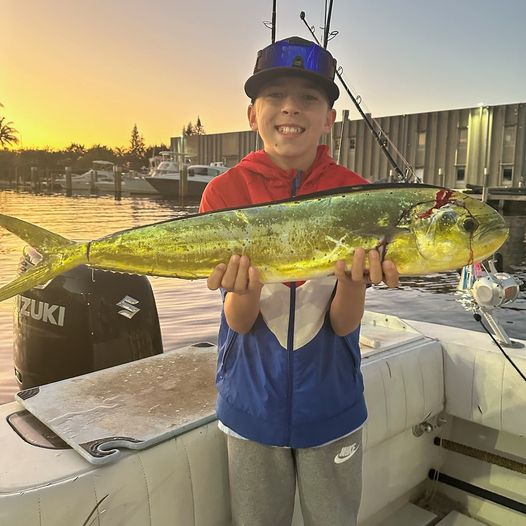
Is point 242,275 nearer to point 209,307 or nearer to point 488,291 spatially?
point 488,291

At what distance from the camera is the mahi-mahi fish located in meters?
1.69

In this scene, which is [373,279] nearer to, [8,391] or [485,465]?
[485,465]

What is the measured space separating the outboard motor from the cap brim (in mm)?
1796

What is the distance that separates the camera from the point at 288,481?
1934 mm

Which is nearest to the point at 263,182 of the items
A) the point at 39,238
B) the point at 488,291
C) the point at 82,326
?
the point at 39,238

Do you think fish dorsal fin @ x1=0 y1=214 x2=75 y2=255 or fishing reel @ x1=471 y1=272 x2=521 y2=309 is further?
fishing reel @ x1=471 y1=272 x2=521 y2=309

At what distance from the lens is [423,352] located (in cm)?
329

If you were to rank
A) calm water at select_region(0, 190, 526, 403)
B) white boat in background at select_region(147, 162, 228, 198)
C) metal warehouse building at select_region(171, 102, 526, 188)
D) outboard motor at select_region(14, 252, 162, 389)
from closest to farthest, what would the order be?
1. outboard motor at select_region(14, 252, 162, 389)
2. calm water at select_region(0, 190, 526, 403)
3. metal warehouse building at select_region(171, 102, 526, 188)
4. white boat in background at select_region(147, 162, 228, 198)

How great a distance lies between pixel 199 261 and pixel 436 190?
2.77ft

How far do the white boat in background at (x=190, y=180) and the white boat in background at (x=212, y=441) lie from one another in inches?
1669

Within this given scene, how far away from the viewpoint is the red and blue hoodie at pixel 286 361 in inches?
73.4

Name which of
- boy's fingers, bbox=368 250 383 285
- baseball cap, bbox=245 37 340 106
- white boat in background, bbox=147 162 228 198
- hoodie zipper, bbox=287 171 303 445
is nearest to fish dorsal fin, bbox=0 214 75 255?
hoodie zipper, bbox=287 171 303 445

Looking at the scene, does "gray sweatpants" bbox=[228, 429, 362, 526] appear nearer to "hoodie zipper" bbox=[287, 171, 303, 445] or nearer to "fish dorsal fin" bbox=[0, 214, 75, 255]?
"hoodie zipper" bbox=[287, 171, 303, 445]

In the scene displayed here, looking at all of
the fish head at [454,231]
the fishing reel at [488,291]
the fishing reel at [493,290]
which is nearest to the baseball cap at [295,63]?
the fish head at [454,231]
